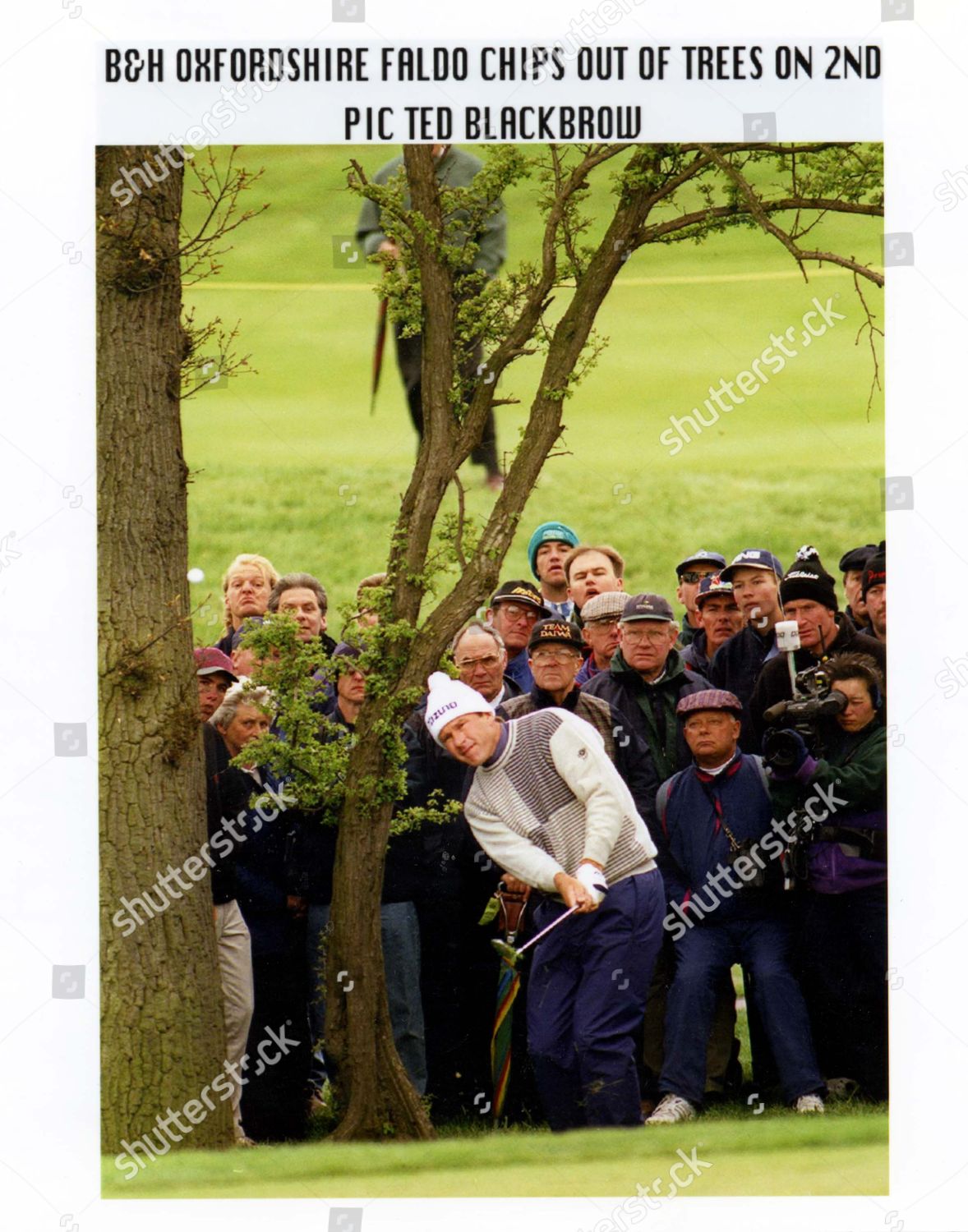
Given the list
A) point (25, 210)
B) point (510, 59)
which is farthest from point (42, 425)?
point (510, 59)

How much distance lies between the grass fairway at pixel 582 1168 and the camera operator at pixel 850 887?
316 mm

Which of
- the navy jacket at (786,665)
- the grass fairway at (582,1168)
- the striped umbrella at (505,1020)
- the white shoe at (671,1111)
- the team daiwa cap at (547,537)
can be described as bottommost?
the grass fairway at (582,1168)

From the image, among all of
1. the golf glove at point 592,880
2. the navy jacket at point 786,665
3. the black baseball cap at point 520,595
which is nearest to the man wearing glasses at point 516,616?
the black baseball cap at point 520,595

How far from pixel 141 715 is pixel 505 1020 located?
1.92 meters

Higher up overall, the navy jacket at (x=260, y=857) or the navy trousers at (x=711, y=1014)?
the navy jacket at (x=260, y=857)

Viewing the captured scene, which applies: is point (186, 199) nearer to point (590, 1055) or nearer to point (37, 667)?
point (37, 667)

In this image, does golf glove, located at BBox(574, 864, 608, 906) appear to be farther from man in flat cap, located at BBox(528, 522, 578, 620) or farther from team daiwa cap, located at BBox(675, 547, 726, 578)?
team daiwa cap, located at BBox(675, 547, 726, 578)

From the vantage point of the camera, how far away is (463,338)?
8.35 metres

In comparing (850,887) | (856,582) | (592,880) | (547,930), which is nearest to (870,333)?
(856,582)

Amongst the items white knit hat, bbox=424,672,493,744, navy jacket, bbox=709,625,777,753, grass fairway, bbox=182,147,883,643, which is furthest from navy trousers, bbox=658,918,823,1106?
grass fairway, bbox=182,147,883,643

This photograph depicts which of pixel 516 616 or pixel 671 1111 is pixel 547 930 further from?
pixel 516 616

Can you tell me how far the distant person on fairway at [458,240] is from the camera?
825 centimetres

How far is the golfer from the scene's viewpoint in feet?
25.4

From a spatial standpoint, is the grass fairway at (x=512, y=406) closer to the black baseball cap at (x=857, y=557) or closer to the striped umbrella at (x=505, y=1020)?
the black baseball cap at (x=857, y=557)
